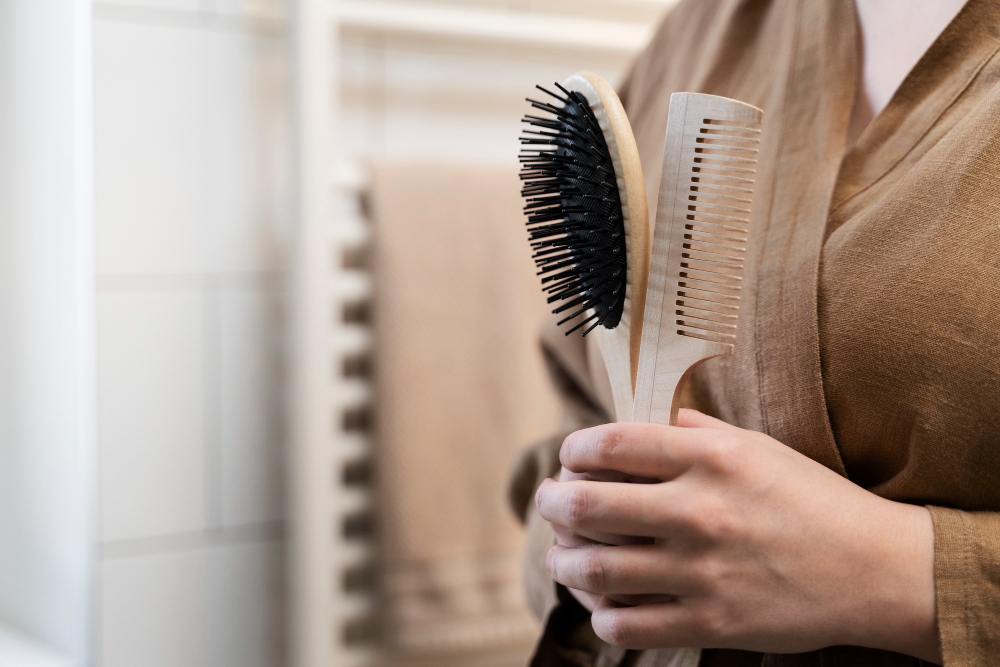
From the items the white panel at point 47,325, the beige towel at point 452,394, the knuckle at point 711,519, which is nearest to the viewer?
the knuckle at point 711,519

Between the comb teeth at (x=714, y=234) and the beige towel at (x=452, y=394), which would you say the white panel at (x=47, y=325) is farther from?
the comb teeth at (x=714, y=234)

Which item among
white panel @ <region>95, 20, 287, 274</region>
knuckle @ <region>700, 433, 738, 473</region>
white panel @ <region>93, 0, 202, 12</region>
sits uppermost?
white panel @ <region>93, 0, 202, 12</region>

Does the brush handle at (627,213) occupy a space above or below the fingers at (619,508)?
above

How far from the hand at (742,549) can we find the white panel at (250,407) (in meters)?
0.38

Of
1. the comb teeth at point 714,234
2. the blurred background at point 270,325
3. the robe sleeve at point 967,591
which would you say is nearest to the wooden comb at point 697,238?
the comb teeth at point 714,234

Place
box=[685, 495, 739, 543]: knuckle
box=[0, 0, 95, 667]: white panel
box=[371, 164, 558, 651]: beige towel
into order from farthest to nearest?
1. box=[371, 164, 558, 651]: beige towel
2. box=[0, 0, 95, 667]: white panel
3. box=[685, 495, 739, 543]: knuckle

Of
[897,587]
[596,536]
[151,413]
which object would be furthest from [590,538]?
[151,413]

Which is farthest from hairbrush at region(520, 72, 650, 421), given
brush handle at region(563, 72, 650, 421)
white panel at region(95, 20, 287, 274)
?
white panel at region(95, 20, 287, 274)

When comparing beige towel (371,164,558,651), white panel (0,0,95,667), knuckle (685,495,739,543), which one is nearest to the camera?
knuckle (685,495,739,543)

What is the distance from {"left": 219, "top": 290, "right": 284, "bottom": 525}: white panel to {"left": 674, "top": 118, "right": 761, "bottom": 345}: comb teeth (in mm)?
408

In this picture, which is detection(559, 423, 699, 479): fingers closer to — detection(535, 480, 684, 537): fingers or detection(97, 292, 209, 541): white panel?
detection(535, 480, 684, 537): fingers

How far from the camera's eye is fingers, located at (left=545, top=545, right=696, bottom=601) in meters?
0.29

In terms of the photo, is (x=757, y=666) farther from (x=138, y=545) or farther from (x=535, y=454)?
(x=138, y=545)

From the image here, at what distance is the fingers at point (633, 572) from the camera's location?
29 centimetres
